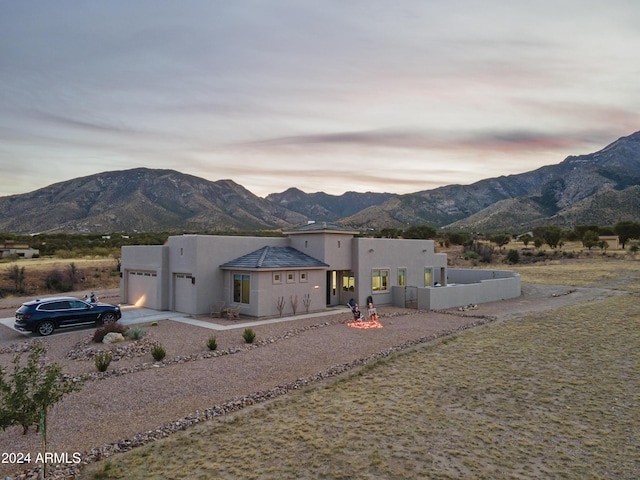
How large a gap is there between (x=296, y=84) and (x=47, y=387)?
25.8 metres

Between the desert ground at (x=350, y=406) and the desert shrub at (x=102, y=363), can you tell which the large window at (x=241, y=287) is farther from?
the desert shrub at (x=102, y=363)

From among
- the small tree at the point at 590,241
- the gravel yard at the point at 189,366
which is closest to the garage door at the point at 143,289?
the gravel yard at the point at 189,366

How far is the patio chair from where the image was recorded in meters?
20.4

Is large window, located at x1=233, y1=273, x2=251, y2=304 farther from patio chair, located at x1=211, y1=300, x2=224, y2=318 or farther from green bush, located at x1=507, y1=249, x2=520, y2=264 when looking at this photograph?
green bush, located at x1=507, y1=249, x2=520, y2=264

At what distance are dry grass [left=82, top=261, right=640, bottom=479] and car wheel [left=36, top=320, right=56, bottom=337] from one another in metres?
12.2

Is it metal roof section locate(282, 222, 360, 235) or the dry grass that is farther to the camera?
metal roof section locate(282, 222, 360, 235)

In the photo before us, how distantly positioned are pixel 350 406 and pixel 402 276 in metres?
17.6

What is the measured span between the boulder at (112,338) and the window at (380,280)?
14094 millimetres

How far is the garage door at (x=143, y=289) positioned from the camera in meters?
22.9

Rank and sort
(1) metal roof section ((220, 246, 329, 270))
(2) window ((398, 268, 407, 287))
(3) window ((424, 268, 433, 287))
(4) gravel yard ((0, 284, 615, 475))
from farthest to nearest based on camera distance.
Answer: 1. (3) window ((424, 268, 433, 287))
2. (2) window ((398, 268, 407, 287))
3. (1) metal roof section ((220, 246, 329, 270))
4. (4) gravel yard ((0, 284, 615, 475))

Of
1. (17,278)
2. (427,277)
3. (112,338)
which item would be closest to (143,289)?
(112,338)

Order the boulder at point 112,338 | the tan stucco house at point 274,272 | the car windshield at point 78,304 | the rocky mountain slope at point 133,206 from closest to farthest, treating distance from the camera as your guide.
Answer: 1. the boulder at point 112,338
2. the car windshield at point 78,304
3. the tan stucco house at point 274,272
4. the rocky mountain slope at point 133,206

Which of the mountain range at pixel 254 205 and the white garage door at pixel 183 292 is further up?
the mountain range at pixel 254 205

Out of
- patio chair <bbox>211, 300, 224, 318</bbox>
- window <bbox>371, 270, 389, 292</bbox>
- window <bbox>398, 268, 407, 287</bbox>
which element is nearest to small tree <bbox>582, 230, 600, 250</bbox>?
window <bbox>398, 268, 407, 287</bbox>
